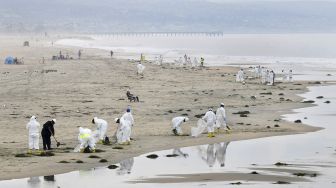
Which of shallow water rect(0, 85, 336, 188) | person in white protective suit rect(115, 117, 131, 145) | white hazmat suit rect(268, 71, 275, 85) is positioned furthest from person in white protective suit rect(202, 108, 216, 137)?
white hazmat suit rect(268, 71, 275, 85)

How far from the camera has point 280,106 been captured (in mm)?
52562

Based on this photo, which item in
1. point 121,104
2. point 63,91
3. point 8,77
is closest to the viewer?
point 121,104

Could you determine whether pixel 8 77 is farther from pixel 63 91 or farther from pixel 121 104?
pixel 121 104

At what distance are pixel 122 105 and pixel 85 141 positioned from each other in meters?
17.9

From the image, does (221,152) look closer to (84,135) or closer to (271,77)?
(84,135)

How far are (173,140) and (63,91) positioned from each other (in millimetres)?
24246

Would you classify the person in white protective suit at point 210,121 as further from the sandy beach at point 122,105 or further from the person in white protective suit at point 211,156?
the person in white protective suit at point 211,156

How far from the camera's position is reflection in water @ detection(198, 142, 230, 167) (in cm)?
3231

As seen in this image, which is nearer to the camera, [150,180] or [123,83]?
[150,180]

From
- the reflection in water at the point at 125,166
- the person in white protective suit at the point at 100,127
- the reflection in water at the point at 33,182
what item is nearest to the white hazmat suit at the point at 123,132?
the person in white protective suit at the point at 100,127

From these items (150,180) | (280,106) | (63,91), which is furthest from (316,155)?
(63,91)

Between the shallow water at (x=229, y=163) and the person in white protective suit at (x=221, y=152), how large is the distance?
43mm

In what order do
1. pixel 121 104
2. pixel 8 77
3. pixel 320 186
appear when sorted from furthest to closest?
1. pixel 8 77
2. pixel 121 104
3. pixel 320 186

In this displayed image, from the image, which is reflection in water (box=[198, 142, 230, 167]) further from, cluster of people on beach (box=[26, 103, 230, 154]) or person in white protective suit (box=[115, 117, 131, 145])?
person in white protective suit (box=[115, 117, 131, 145])
